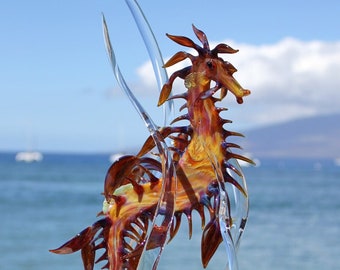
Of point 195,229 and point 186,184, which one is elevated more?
point 195,229

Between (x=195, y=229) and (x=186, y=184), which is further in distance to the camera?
(x=195, y=229)

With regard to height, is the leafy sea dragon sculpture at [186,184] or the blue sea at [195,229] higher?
the blue sea at [195,229]

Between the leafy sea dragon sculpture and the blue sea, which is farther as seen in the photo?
the blue sea

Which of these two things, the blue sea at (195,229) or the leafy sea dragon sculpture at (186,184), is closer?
the leafy sea dragon sculpture at (186,184)

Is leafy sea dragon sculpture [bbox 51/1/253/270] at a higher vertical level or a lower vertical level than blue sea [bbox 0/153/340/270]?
lower

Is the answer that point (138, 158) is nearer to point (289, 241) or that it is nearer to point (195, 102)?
point (195, 102)

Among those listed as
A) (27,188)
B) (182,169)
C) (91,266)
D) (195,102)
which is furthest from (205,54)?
(27,188)

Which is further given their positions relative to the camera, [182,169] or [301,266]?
[301,266]

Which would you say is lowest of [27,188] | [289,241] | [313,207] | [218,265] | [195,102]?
[195,102]
